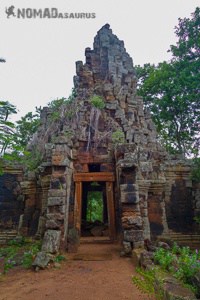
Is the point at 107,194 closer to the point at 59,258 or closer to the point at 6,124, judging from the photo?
the point at 59,258

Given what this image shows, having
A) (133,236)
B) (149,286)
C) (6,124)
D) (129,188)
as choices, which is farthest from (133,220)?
(6,124)

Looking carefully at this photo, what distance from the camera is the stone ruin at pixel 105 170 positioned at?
6930 millimetres

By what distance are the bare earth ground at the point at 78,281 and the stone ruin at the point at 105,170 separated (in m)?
0.75

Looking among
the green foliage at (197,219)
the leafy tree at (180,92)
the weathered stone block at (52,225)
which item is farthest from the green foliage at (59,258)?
the leafy tree at (180,92)

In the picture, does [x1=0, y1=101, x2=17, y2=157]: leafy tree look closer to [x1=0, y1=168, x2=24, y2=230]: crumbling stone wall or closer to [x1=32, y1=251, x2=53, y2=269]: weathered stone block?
[x1=32, y1=251, x2=53, y2=269]: weathered stone block

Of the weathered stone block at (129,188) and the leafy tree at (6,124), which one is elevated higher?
the leafy tree at (6,124)

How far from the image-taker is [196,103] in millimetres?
14602

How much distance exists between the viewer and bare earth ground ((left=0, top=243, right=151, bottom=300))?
3896 mm

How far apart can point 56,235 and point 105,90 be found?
21.6ft

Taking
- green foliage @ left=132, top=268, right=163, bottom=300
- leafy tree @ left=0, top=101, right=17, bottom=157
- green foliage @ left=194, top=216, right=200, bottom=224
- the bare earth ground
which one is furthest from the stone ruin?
leafy tree @ left=0, top=101, right=17, bottom=157

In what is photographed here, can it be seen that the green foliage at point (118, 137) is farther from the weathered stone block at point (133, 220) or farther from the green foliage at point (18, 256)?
the green foliage at point (18, 256)

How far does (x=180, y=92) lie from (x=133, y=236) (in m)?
10.8

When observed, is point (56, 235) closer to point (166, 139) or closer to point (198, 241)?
point (198, 241)

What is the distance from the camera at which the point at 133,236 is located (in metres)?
6.34
